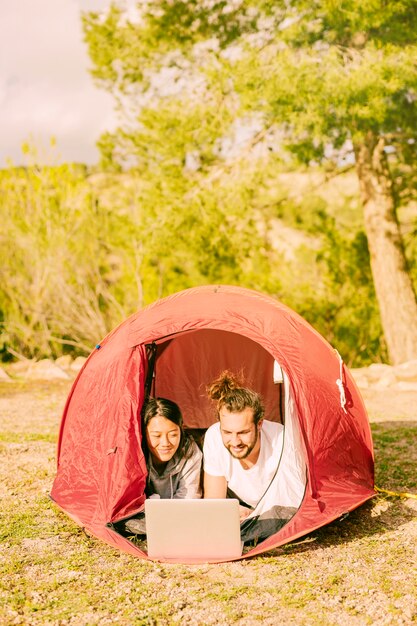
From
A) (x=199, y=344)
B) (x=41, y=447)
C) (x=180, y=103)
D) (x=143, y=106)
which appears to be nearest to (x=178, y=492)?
(x=199, y=344)

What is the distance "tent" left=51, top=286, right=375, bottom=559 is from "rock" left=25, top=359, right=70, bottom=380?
6504mm

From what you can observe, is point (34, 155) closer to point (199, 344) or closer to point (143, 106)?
point (143, 106)

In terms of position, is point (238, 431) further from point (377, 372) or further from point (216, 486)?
point (377, 372)

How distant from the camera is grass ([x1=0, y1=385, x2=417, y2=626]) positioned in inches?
120

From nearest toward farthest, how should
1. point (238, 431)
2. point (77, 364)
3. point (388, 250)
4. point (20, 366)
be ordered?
point (238, 431)
point (388, 250)
point (77, 364)
point (20, 366)

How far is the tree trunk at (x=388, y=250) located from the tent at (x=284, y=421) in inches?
227

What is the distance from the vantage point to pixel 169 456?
166 inches

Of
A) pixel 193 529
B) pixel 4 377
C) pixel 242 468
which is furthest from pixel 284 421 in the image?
pixel 4 377

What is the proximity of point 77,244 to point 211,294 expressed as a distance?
8.47 metres

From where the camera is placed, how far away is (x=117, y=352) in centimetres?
457

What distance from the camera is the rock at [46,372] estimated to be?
11.3m

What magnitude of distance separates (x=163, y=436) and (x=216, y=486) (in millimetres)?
448

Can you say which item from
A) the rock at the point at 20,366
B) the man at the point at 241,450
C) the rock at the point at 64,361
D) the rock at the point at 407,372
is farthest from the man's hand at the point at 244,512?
the rock at the point at 20,366

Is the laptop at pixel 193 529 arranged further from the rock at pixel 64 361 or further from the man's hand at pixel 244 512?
the rock at pixel 64 361
